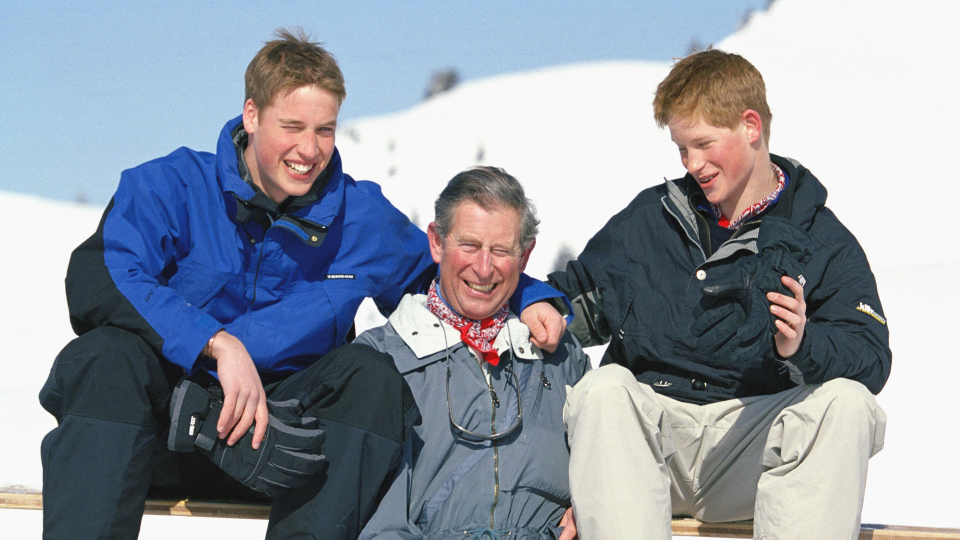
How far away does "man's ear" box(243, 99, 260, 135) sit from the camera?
272cm

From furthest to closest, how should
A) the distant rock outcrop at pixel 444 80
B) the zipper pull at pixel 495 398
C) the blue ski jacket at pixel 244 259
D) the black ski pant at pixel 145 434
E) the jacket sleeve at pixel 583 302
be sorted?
the distant rock outcrop at pixel 444 80, the jacket sleeve at pixel 583 302, the zipper pull at pixel 495 398, the blue ski jacket at pixel 244 259, the black ski pant at pixel 145 434

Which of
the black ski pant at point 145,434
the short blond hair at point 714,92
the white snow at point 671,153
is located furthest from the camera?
the white snow at point 671,153

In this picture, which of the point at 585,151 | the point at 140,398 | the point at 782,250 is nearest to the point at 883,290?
the point at 585,151

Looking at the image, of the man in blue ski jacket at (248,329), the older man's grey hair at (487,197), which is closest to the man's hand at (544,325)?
the man in blue ski jacket at (248,329)

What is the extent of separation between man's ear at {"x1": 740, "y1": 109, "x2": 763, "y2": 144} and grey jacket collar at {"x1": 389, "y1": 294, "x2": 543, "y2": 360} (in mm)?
870

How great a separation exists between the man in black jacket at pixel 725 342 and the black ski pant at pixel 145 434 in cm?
50

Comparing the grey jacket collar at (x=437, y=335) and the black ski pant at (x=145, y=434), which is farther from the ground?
the grey jacket collar at (x=437, y=335)

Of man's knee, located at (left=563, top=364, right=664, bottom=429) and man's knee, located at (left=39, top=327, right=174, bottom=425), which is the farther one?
Result: man's knee, located at (left=563, top=364, right=664, bottom=429)

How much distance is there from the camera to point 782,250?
230 cm

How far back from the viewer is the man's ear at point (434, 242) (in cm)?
272

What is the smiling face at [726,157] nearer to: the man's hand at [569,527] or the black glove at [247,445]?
the man's hand at [569,527]

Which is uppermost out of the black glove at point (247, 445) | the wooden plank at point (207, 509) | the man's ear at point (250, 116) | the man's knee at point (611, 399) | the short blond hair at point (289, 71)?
the short blond hair at point (289, 71)

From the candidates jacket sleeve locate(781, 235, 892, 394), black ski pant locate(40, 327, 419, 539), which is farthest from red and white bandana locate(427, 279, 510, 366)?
jacket sleeve locate(781, 235, 892, 394)

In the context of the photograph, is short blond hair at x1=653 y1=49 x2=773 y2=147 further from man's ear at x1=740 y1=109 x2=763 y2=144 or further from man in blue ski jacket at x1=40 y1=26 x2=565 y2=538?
man in blue ski jacket at x1=40 y1=26 x2=565 y2=538
